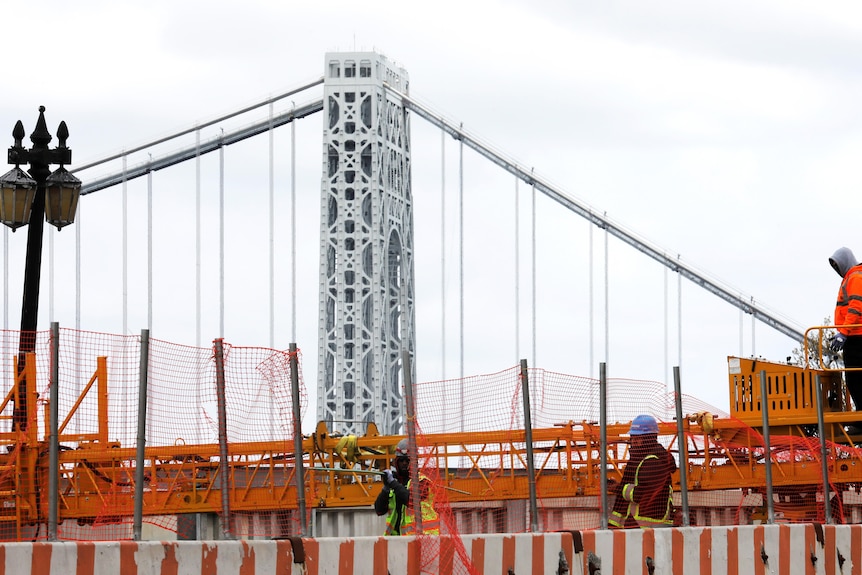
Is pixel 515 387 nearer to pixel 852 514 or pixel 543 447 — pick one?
pixel 543 447

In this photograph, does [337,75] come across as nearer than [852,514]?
No

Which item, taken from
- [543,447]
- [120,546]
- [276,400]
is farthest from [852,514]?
[120,546]

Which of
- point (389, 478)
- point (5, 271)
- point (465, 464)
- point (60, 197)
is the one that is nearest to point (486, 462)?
point (465, 464)

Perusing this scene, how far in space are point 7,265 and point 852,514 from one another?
36657 mm

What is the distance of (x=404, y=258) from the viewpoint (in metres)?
55.9

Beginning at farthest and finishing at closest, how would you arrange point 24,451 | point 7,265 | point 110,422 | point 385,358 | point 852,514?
point 385,358 → point 7,265 → point 852,514 → point 110,422 → point 24,451

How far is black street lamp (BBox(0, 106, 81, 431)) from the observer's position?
41.9 ft

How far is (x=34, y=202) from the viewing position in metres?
13.3

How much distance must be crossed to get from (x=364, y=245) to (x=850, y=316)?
4010 centimetres

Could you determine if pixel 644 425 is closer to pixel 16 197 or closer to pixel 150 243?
pixel 16 197

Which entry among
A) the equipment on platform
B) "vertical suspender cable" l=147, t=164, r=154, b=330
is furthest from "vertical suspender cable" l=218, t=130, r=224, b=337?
the equipment on platform

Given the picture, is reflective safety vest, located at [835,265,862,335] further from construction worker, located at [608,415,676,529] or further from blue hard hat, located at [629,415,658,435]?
construction worker, located at [608,415,676,529]

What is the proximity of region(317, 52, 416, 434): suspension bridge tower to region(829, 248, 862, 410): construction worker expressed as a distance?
36.5 metres

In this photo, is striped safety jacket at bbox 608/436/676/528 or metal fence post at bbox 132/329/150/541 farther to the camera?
striped safety jacket at bbox 608/436/676/528
